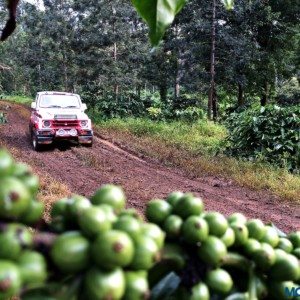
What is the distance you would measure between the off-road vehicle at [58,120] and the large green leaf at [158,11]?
10454 millimetres

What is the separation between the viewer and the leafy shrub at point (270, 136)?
10188 millimetres

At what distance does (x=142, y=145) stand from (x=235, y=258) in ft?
41.9

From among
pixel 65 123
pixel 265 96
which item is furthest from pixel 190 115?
pixel 65 123

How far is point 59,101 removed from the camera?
1218 centimetres

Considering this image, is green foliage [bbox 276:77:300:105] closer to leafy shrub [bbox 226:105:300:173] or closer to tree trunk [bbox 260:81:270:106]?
tree trunk [bbox 260:81:270:106]

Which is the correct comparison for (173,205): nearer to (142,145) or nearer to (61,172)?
(61,172)

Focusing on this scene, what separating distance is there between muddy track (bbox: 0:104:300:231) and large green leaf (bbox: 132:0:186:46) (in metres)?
5.95

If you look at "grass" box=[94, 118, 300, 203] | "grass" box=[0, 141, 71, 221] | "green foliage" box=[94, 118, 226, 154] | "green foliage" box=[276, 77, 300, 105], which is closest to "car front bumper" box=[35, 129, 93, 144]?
"grass" box=[94, 118, 300, 203]

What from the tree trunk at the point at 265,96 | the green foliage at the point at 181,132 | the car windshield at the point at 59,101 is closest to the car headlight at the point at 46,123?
the car windshield at the point at 59,101

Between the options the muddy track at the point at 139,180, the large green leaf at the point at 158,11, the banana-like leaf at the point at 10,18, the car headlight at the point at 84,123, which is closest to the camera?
the banana-like leaf at the point at 10,18

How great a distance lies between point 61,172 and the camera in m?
9.69

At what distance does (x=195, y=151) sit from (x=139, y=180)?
3.53 m

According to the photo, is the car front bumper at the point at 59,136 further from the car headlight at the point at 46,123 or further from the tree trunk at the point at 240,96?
the tree trunk at the point at 240,96

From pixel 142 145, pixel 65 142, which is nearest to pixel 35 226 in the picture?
pixel 65 142
